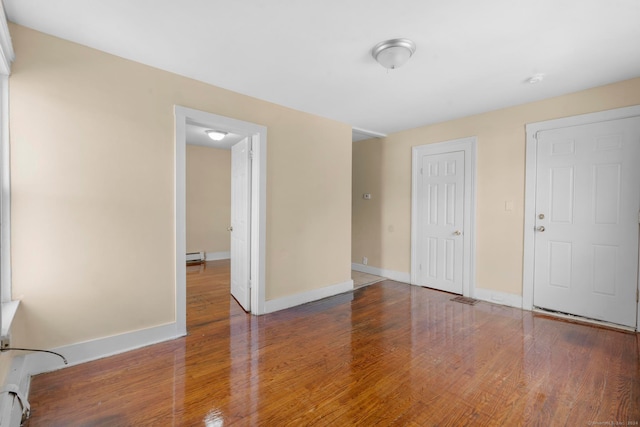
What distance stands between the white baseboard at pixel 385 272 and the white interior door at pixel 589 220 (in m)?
1.76

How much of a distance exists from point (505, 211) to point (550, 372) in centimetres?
205

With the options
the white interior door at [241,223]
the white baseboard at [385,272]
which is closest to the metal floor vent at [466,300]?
the white baseboard at [385,272]

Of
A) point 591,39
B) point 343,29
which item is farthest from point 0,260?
point 591,39

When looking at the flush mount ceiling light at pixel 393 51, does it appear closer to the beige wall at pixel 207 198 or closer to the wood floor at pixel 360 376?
the wood floor at pixel 360 376

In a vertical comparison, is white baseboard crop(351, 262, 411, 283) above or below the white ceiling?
below

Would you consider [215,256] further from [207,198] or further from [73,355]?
[73,355]

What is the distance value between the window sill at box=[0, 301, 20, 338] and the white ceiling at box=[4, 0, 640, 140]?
1.92 m

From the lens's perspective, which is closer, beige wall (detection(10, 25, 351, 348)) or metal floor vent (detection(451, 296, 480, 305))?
beige wall (detection(10, 25, 351, 348))

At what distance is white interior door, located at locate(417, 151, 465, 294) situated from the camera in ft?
13.6

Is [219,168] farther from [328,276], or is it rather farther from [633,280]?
[633,280]

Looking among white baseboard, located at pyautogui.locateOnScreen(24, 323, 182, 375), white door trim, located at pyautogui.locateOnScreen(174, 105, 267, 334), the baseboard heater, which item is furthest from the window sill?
the baseboard heater

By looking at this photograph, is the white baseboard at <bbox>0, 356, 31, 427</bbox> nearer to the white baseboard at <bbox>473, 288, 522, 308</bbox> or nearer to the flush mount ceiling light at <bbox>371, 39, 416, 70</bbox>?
the flush mount ceiling light at <bbox>371, 39, 416, 70</bbox>

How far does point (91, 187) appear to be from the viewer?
2.35 m

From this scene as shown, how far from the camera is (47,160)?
2.18 meters
